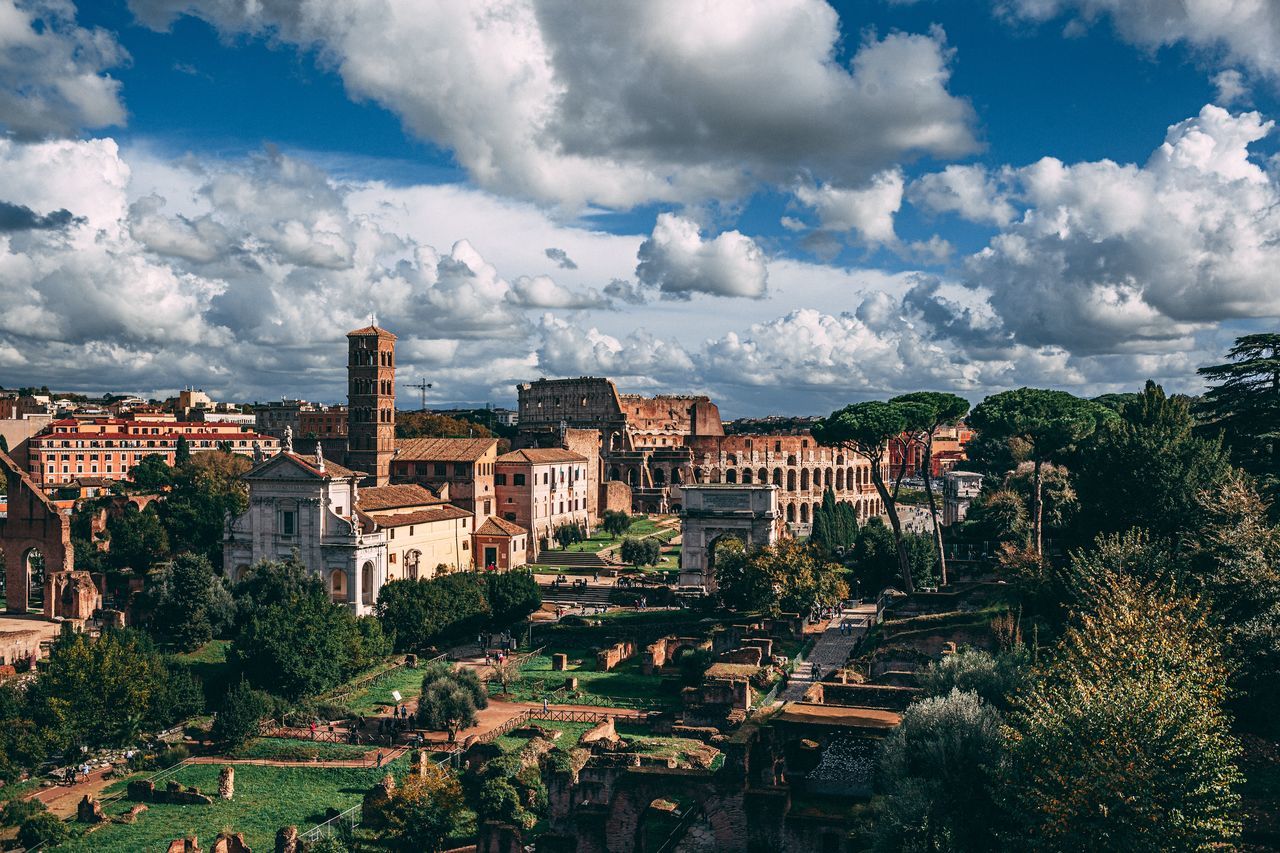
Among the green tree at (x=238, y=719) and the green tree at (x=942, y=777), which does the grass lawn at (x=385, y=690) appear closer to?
the green tree at (x=238, y=719)

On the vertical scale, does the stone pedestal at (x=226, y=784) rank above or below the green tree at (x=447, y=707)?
below

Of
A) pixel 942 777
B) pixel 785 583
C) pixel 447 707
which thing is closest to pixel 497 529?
pixel 785 583

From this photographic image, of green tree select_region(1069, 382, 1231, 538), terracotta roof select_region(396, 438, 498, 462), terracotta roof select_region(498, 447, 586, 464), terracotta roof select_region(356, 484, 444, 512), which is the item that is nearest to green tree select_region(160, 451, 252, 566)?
terracotta roof select_region(356, 484, 444, 512)

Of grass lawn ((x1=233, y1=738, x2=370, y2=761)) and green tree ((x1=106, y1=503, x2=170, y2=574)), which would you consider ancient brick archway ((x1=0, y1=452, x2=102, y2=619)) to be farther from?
grass lawn ((x1=233, y1=738, x2=370, y2=761))

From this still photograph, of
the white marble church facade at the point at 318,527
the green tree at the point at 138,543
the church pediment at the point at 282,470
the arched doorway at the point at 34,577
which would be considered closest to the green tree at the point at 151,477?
the green tree at the point at 138,543

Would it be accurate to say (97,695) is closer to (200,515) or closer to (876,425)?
(200,515)

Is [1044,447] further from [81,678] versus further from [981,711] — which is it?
[81,678]
